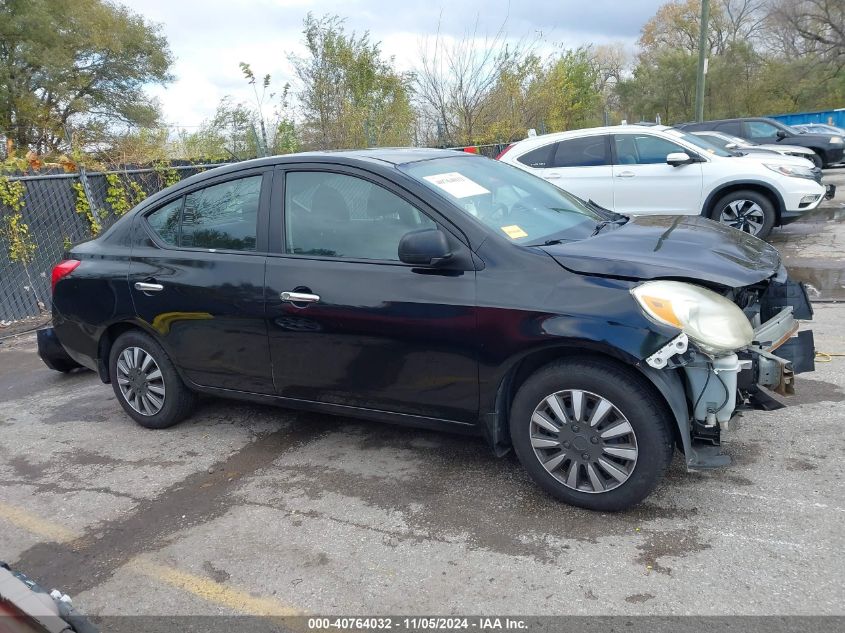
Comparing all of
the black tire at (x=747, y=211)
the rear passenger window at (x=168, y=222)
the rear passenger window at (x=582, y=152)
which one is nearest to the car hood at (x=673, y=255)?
the rear passenger window at (x=168, y=222)

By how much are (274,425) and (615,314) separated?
260 cm

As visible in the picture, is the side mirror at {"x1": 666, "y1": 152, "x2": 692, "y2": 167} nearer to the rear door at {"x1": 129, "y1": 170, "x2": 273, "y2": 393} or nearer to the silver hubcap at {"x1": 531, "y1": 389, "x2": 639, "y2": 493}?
the rear door at {"x1": 129, "y1": 170, "x2": 273, "y2": 393}

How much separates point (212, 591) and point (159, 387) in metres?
2.03

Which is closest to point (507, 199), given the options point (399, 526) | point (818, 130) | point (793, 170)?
point (399, 526)

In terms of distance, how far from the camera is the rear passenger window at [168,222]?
4.48 m

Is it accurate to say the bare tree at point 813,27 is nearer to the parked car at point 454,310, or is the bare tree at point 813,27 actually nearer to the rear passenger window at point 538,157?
the rear passenger window at point 538,157

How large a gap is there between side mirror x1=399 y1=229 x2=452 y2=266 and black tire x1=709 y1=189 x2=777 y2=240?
6.99 m

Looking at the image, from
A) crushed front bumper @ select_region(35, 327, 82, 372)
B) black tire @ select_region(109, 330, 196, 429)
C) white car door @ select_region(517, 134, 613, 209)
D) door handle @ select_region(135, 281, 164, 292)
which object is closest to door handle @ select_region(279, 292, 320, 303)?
door handle @ select_region(135, 281, 164, 292)

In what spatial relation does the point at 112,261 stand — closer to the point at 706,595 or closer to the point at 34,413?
the point at 34,413

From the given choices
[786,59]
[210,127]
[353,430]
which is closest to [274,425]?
[353,430]

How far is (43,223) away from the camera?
8.69 meters

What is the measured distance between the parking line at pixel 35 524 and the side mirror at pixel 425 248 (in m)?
2.18

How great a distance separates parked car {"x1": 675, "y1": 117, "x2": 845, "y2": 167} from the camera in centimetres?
1800

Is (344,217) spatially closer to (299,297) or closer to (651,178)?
(299,297)
